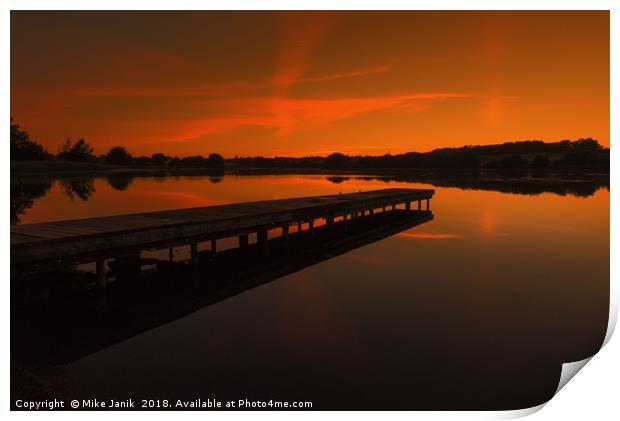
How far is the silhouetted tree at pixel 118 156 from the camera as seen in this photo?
89525 millimetres

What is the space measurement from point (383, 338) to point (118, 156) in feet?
310

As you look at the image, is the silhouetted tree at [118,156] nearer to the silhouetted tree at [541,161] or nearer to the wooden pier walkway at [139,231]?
the silhouetted tree at [541,161]

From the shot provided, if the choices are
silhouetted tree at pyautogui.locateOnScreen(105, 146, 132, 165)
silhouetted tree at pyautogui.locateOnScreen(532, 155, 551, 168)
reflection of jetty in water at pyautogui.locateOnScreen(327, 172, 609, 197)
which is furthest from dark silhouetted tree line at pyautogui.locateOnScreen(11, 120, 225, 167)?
silhouetted tree at pyautogui.locateOnScreen(532, 155, 551, 168)

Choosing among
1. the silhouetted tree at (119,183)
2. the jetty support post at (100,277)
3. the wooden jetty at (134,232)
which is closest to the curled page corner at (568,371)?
the wooden jetty at (134,232)

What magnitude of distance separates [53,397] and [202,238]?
595cm

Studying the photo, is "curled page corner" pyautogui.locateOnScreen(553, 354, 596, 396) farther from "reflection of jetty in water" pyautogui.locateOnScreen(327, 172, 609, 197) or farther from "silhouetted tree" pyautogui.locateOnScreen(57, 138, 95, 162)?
"silhouetted tree" pyautogui.locateOnScreen(57, 138, 95, 162)

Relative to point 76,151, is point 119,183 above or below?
below

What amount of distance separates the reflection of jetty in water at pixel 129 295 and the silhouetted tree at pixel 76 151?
71570 millimetres

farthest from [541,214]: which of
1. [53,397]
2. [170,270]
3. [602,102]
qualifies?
[53,397]

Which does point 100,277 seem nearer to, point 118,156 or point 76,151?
point 76,151

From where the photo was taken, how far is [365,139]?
2522 cm

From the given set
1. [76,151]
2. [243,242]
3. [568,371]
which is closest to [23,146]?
[76,151]

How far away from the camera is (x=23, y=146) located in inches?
2101
